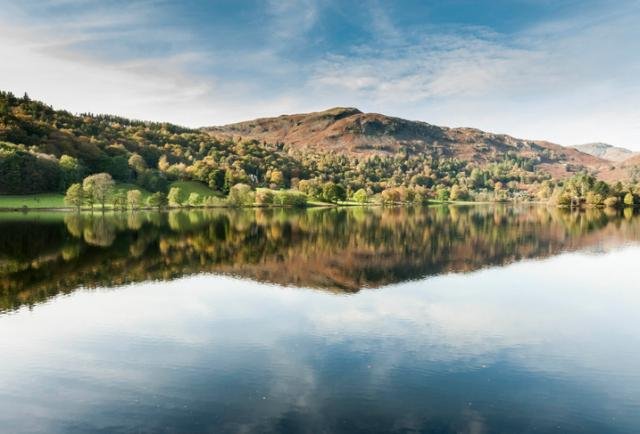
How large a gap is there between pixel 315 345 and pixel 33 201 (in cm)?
13407

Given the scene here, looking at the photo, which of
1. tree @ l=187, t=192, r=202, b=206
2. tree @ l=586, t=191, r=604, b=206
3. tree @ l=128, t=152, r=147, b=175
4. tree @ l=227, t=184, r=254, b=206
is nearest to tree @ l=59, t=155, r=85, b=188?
tree @ l=128, t=152, r=147, b=175

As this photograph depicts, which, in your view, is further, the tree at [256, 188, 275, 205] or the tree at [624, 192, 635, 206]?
the tree at [624, 192, 635, 206]

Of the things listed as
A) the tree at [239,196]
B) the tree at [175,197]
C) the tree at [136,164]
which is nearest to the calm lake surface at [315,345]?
the tree at [175,197]

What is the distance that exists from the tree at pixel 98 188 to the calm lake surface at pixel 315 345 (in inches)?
3471

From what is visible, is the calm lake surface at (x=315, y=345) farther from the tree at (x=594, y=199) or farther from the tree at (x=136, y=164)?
the tree at (x=594, y=199)

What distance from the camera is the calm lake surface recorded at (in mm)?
14227

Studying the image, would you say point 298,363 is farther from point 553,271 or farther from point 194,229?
point 194,229

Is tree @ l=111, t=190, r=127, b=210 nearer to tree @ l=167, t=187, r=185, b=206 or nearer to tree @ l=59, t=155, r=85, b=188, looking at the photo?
tree @ l=167, t=187, r=185, b=206

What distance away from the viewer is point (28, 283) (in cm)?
3203

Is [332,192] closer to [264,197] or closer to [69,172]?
[264,197]

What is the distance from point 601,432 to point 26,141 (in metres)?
186

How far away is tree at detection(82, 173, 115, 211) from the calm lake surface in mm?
88155

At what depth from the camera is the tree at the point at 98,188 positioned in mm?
126369

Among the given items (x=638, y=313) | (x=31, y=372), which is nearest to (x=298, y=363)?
(x=31, y=372)
